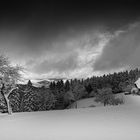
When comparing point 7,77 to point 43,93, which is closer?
point 7,77

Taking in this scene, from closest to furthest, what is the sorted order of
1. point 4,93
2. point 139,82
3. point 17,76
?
point 4,93
point 17,76
point 139,82

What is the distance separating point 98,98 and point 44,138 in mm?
67223

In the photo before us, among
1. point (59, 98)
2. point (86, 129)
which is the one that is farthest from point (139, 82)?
point (59, 98)

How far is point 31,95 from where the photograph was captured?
6981cm

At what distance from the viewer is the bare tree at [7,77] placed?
21.6 metres

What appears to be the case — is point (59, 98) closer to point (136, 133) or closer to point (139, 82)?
point (139, 82)

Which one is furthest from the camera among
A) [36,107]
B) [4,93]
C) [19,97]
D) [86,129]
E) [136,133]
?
[36,107]

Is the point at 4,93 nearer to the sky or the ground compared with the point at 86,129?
nearer to the sky

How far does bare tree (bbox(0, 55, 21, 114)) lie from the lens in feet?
71.0

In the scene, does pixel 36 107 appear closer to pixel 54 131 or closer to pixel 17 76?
pixel 17 76

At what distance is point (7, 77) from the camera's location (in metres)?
22.3

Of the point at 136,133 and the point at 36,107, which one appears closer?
the point at 136,133

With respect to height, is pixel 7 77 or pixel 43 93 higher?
pixel 7 77

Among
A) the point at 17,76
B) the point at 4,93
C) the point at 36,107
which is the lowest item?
the point at 36,107
